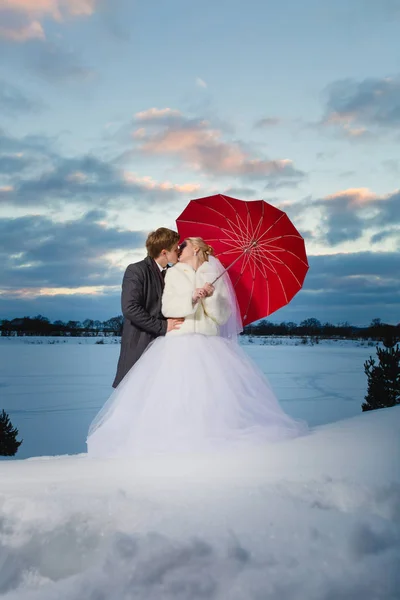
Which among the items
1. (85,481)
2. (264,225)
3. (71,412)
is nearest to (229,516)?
(85,481)

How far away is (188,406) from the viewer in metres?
4.89

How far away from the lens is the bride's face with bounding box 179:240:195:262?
17.1ft

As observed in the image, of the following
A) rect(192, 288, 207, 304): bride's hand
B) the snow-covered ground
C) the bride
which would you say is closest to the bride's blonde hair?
the bride

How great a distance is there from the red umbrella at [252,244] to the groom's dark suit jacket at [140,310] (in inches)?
18.8

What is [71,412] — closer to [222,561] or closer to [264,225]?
[264,225]

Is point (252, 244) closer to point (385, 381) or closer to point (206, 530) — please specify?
point (206, 530)

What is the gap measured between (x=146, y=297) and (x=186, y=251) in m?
0.59

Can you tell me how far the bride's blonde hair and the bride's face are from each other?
0.04 m

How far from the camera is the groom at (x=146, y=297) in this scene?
5.31 m

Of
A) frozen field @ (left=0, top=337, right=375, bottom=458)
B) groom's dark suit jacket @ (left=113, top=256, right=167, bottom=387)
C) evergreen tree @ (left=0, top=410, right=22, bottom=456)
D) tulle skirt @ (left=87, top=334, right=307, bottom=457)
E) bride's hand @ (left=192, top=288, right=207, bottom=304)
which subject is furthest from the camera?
frozen field @ (left=0, top=337, right=375, bottom=458)

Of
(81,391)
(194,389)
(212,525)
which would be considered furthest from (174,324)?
(81,391)

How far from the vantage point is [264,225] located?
549 cm

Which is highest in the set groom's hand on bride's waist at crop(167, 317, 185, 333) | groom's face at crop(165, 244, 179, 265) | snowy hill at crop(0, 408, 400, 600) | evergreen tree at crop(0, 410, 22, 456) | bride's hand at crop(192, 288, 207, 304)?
groom's face at crop(165, 244, 179, 265)

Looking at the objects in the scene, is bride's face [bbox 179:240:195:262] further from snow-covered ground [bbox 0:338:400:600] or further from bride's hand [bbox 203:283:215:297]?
snow-covered ground [bbox 0:338:400:600]
